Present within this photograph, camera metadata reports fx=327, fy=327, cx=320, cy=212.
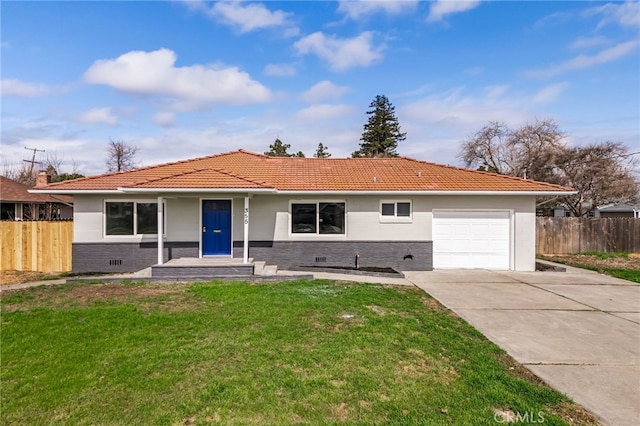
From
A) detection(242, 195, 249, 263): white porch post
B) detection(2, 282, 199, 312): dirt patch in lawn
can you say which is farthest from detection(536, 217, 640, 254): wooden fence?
detection(2, 282, 199, 312): dirt patch in lawn

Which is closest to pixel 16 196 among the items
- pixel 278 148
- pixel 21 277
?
pixel 21 277

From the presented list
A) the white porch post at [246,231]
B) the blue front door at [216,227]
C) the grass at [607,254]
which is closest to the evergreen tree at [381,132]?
the grass at [607,254]

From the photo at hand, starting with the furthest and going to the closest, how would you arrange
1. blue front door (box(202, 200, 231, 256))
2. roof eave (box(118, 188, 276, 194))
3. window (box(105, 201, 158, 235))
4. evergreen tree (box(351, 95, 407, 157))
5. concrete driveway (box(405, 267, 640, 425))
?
evergreen tree (box(351, 95, 407, 157)) < blue front door (box(202, 200, 231, 256)) < window (box(105, 201, 158, 235)) < roof eave (box(118, 188, 276, 194)) < concrete driveway (box(405, 267, 640, 425))

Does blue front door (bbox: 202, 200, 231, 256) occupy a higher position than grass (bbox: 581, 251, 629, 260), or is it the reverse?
blue front door (bbox: 202, 200, 231, 256)

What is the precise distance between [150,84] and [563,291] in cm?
1900

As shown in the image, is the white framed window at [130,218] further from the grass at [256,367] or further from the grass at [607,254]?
the grass at [607,254]

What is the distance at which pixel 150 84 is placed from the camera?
16484mm

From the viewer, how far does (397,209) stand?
482 inches

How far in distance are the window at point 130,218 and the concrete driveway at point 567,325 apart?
9.22 meters

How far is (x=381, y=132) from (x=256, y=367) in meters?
40.6

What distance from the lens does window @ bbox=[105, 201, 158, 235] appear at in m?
11.5

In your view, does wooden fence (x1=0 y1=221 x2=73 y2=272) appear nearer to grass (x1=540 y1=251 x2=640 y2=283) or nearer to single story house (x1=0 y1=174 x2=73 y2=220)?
single story house (x1=0 y1=174 x2=73 y2=220)

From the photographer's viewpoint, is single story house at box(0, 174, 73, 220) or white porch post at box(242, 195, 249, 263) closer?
white porch post at box(242, 195, 249, 263)

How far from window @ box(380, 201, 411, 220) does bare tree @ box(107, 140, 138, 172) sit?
35.9m
